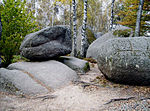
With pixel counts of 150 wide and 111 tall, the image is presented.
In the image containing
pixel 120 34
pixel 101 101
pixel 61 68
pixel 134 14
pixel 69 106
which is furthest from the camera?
pixel 134 14

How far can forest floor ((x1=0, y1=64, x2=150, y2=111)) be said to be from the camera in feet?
10.6

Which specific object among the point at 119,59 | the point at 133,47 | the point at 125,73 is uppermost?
the point at 133,47

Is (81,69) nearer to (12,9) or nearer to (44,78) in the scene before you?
(44,78)

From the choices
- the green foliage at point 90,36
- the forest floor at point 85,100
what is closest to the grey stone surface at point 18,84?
the forest floor at point 85,100

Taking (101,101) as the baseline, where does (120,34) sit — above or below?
above

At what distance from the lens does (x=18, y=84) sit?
4.37m

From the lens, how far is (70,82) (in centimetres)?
516

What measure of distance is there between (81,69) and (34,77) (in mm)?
2737

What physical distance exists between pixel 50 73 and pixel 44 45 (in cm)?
182

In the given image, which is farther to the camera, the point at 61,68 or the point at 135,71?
the point at 61,68

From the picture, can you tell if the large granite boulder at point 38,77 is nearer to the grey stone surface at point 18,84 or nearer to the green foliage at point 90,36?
the grey stone surface at point 18,84

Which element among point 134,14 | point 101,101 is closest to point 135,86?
point 101,101

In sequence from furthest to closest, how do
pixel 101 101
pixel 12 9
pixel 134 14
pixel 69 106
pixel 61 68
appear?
pixel 134 14
pixel 12 9
pixel 61 68
pixel 101 101
pixel 69 106

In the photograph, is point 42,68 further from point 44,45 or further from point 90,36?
point 90,36
